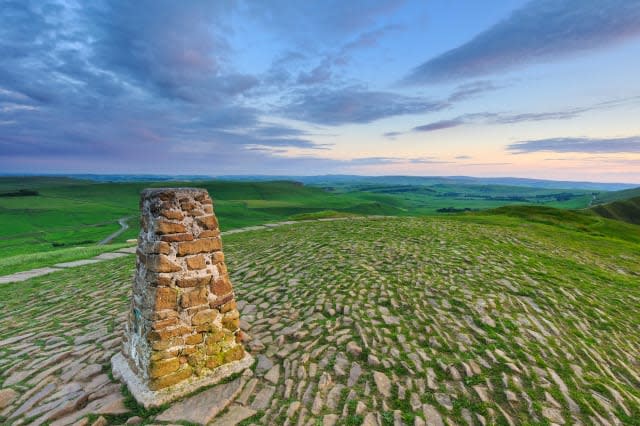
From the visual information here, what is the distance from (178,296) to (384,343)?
166 inches

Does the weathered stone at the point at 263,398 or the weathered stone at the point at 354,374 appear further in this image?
the weathered stone at the point at 354,374

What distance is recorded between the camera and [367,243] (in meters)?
14.7

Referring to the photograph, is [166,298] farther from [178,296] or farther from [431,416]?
[431,416]

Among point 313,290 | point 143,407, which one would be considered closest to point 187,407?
point 143,407

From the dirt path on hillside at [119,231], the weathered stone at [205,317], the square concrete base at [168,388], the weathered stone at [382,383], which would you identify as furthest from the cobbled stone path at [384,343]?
the dirt path on hillside at [119,231]

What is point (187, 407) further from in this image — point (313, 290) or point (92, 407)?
point (313, 290)

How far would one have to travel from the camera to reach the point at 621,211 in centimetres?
8700

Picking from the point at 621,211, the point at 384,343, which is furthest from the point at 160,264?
the point at 621,211

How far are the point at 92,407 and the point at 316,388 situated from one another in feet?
11.9

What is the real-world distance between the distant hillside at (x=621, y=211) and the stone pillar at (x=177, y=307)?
110000 mm

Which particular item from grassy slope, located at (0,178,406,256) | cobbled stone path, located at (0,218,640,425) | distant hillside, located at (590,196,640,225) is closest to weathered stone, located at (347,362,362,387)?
cobbled stone path, located at (0,218,640,425)

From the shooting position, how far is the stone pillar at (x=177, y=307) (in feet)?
16.7

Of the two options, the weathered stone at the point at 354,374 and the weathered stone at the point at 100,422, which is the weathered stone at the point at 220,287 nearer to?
the weathered stone at the point at 100,422

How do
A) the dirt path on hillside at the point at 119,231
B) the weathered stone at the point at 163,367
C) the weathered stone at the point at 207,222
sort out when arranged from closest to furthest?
the weathered stone at the point at 163,367 → the weathered stone at the point at 207,222 → the dirt path on hillside at the point at 119,231
